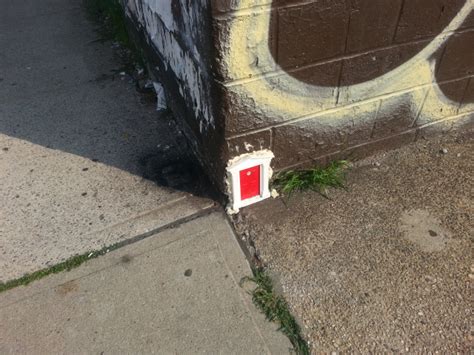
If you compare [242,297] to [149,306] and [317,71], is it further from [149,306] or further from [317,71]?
[317,71]

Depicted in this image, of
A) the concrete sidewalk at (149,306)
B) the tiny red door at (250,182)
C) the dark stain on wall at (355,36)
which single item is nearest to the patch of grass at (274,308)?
the concrete sidewalk at (149,306)

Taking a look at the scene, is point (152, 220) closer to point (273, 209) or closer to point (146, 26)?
point (273, 209)

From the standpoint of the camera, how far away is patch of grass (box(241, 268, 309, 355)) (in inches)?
68.3

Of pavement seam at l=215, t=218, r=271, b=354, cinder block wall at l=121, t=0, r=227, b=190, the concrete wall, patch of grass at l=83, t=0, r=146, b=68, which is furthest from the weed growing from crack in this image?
patch of grass at l=83, t=0, r=146, b=68

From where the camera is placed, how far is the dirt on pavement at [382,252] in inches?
69.2

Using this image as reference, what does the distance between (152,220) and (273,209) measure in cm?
62

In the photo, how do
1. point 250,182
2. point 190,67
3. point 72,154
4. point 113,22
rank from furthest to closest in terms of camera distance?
point 113,22 < point 72,154 < point 250,182 < point 190,67

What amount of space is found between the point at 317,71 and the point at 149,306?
1251mm

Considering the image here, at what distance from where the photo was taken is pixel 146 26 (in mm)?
2834

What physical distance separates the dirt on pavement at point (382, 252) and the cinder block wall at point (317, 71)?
24 cm

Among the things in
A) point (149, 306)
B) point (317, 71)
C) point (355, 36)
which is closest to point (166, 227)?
point (149, 306)

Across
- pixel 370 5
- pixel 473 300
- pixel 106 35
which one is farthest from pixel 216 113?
pixel 106 35

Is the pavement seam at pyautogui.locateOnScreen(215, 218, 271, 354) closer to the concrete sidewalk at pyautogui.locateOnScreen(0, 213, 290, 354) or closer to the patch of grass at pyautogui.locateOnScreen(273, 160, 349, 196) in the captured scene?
the concrete sidewalk at pyautogui.locateOnScreen(0, 213, 290, 354)

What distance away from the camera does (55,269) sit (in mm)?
2029
